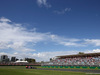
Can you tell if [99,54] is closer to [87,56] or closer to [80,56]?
[87,56]

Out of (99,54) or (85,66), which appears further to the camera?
(99,54)

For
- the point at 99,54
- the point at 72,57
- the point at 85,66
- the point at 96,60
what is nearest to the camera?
the point at 85,66

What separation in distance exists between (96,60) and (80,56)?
13.7 meters

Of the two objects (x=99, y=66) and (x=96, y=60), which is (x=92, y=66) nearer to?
(x=99, y=66)

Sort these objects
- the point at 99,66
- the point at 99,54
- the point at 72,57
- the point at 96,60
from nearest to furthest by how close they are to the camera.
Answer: the point at 99,66 < the point at 96,60 < the point at 99,54 < the point at 72,57

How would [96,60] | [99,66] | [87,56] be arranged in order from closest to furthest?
[99,66] → [96,60] → [87,56]

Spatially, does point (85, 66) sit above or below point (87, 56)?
below

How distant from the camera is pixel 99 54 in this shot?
60.4 metres

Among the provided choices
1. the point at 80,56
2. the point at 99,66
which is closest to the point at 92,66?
the point at 99,66

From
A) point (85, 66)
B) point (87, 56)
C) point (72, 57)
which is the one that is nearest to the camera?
point (85, 66)

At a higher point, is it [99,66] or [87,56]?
[87,56]

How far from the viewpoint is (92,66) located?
5075 cm

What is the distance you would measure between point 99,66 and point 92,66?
3.00m

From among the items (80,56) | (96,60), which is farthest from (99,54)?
(80,56)
